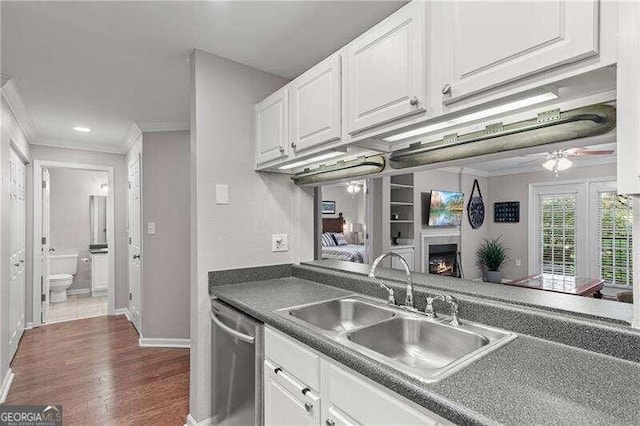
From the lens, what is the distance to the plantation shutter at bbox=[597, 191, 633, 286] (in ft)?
16.8

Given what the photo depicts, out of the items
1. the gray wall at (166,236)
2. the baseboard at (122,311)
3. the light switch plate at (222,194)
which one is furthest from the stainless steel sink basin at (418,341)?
the baseboard at (122,311)

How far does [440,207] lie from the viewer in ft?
18.4

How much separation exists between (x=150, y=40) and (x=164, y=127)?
1674 millimetres

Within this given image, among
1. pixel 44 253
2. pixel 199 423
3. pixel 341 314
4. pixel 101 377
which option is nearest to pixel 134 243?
pixel 44 253

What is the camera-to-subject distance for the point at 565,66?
2.88 ft

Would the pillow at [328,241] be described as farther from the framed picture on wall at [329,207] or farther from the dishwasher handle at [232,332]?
the dishwasher handle at [232,332]

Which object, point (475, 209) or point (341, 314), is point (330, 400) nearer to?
point (341, 314)

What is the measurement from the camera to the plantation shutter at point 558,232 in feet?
18.9

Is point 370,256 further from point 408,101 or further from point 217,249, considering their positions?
point 408,101

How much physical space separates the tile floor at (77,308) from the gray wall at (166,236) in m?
1.76

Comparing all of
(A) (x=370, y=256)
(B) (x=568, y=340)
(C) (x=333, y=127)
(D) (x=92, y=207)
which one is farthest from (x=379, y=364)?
(D) (x=92, y=207)

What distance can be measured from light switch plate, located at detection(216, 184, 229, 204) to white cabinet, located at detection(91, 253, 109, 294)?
4.90 metres

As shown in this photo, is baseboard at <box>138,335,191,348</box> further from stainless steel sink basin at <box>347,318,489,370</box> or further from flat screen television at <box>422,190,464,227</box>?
flat screen television at <box>422,190,464,227</box>

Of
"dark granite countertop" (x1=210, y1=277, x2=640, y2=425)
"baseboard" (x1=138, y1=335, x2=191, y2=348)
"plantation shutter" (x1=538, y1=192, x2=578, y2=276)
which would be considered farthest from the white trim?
"plantation shutter" (x1=538, y1=192, x2=578, y2=276)
